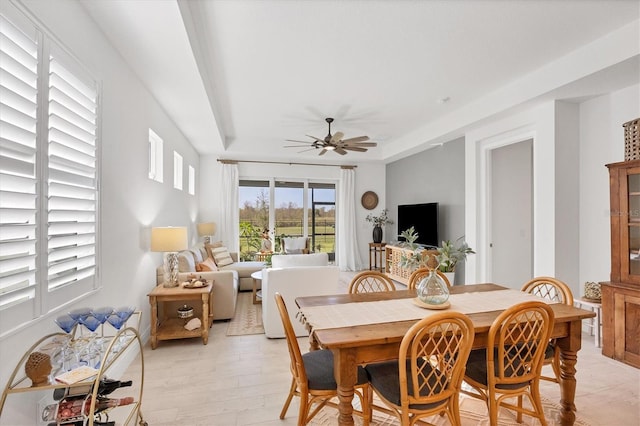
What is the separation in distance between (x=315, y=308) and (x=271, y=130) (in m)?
4.24

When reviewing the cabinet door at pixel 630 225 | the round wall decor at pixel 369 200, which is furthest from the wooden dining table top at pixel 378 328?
the round wall decor at pixel 369 200

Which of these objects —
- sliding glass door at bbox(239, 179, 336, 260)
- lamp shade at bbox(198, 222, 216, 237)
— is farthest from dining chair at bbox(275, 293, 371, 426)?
sliding glass door at bbox(239, 179, 336, 260)

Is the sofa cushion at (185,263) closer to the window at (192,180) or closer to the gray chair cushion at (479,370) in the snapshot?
the window at (192,180)

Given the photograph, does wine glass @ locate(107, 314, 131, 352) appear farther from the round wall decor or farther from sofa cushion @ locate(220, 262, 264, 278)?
the round wall decor

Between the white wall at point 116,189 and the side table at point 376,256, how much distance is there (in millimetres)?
4707

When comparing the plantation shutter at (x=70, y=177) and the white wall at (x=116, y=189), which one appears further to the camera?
the plantation shutter at (x=70, y=177)

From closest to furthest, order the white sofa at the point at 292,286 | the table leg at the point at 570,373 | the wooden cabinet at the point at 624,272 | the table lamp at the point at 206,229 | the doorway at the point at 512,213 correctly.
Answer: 1. the table leg at the point at 570,373
2. the wooden cabinet at the point at 624,272
3. the white sofa at the point at 292,286
4. the doorway at the point at 512,213
5. the table lamp at the point at 206,229

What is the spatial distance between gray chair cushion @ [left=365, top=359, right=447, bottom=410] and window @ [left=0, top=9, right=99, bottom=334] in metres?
1.78

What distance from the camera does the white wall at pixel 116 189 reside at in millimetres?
1488

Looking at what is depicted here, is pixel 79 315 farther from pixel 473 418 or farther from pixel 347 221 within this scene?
pixel 347 221

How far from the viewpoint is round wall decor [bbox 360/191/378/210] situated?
7.59 metres

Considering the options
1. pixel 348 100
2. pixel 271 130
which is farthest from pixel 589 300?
pixel 271 130

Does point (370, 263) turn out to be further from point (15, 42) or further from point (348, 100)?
point (15, 42)

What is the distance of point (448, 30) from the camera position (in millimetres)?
2475
